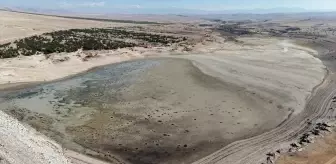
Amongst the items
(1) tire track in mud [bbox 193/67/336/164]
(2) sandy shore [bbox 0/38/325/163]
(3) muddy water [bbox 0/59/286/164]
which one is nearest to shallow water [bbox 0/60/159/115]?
(3) muddy water [bbox 0/59/286/164]

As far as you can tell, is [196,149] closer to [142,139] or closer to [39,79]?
[142,139]

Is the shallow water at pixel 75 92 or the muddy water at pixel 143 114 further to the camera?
the shallow water at pixel 75 92

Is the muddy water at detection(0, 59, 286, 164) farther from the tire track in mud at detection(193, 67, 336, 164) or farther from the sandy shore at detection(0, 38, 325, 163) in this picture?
the tire track in mud at detection(193, 67, 336, 164)

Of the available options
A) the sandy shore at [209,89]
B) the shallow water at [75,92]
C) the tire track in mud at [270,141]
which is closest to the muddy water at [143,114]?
the shallow water at [75,92]

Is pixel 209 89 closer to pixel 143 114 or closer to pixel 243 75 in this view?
pixel 243 75

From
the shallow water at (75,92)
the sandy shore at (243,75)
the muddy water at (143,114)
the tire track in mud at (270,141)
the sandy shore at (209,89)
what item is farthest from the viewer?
the shallow water at (75,92)

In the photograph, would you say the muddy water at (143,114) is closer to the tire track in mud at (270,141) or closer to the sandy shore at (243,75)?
the sandy shore at (243,75)
